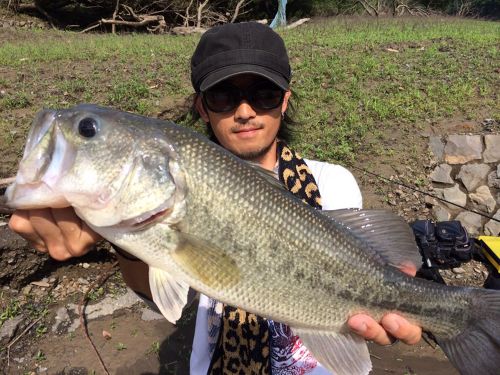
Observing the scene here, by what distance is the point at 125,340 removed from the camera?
14.4 ft

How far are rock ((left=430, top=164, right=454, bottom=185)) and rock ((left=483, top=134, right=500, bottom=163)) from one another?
71 cm

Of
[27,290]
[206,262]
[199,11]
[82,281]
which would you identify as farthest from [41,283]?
[199,11]

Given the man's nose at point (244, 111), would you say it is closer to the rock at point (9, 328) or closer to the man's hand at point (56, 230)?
the man's hand at point (56, 230)

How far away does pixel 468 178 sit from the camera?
6.71 meters

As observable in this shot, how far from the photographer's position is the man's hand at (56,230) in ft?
5.68

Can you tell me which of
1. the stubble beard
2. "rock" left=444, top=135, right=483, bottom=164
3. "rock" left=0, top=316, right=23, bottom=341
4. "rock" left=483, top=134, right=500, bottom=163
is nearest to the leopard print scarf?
the stubble beard

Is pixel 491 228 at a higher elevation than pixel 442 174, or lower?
lower

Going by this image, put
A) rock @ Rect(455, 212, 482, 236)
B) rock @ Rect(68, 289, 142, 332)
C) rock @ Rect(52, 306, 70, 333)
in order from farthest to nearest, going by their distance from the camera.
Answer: rock @ Rect(455, 212, 482, 236)
rock @ Rect(68, 289, 142, 332)
rock @ Rect(52, 306, 70, 333)

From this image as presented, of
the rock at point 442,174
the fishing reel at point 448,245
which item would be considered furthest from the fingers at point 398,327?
the rock at point 442,174

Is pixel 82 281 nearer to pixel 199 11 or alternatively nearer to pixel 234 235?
pixel 234 235

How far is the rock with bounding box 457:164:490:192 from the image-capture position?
6672mm

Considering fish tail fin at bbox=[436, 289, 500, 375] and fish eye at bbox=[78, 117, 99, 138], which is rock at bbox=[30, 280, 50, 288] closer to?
fish eye at bbox=[78, 117, 99, 138]

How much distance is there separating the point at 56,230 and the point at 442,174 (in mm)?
6210

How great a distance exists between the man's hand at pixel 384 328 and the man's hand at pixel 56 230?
1.25m
